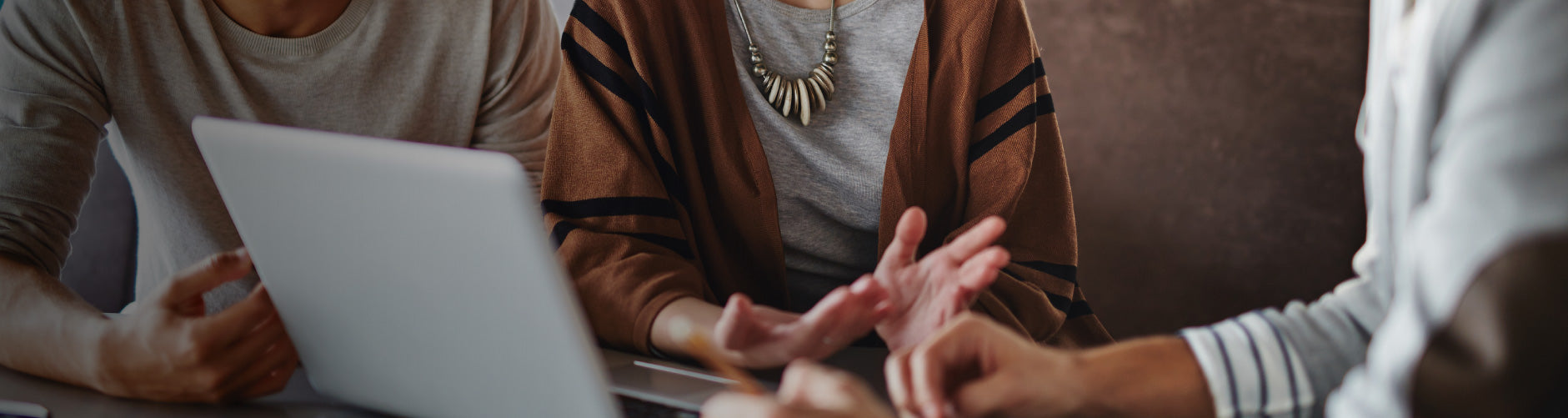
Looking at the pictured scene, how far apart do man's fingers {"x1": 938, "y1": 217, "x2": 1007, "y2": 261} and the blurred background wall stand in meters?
1.63

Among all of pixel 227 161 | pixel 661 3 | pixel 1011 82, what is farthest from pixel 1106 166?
pixel 227 161

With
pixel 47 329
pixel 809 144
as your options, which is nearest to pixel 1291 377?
pixel 809 144

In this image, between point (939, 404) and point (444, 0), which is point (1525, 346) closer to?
point (939, 404)

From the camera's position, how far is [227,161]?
0.51m

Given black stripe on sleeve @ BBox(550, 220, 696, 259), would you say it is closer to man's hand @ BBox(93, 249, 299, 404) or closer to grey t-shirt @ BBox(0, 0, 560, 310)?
man's hand @ BBox(93, 249, 299, 404)

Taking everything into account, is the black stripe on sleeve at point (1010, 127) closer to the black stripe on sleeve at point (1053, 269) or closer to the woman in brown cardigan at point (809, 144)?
the woman in brown cardigan at point (809, 144)

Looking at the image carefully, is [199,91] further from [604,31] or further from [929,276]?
[929,276]

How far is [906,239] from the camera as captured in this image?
2.22 ft

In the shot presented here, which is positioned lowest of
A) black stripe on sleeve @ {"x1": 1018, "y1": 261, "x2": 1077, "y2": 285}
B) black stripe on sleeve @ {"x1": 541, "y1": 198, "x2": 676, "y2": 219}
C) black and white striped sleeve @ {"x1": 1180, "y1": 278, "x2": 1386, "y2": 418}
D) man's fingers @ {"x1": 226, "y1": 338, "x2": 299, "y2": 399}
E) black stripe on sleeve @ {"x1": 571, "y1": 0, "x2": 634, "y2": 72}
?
black stripe on sleeve @ {"x1": 1018, "y1": 261, "x2": 1077, "y2": 285}

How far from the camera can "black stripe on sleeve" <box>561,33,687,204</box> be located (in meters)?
0.91

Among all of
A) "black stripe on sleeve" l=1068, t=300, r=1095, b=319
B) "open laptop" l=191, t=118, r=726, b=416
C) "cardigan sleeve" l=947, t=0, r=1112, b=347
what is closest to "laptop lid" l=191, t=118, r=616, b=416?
"open laptop" l=191, t=118, r=726, b=416

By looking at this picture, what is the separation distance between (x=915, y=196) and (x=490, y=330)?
1.98 feet

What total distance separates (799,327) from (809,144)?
375mm

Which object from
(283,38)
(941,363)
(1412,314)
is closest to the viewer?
(1412,314)
